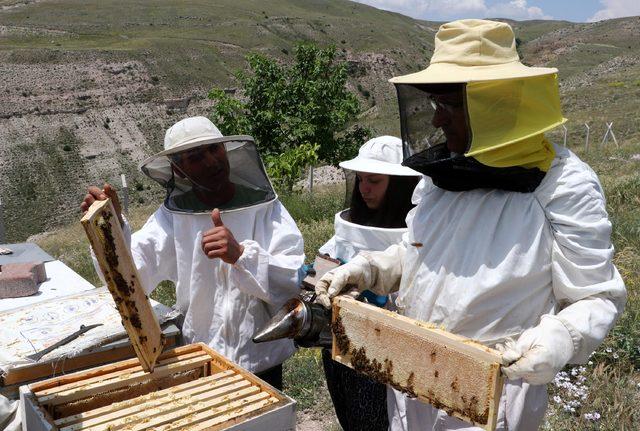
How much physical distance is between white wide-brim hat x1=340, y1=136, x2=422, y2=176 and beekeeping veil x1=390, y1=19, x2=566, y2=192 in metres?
0.85

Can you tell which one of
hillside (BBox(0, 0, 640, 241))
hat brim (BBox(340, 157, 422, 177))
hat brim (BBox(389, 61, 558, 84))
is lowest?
hillside (BBox(0, 0, 640, 241))

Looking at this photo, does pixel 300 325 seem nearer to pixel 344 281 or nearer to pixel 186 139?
pixel 344 281

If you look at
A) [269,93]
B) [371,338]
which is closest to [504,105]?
[371,338]

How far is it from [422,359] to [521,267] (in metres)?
0.44

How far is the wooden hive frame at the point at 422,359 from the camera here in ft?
5.41

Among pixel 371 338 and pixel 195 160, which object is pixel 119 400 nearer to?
pixel 371 338

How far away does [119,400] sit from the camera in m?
1.98

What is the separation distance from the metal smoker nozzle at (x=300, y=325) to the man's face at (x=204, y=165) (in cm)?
79

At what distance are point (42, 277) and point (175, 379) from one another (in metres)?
1.77

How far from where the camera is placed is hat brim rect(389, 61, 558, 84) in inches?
69.0

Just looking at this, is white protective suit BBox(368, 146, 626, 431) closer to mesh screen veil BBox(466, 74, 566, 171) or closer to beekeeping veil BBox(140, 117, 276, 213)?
mesh screen veil BBox(466, 74, 566, 171)

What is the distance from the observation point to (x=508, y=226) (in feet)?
6.08

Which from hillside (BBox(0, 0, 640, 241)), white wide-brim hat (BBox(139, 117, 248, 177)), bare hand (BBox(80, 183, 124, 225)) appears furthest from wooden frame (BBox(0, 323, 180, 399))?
hillside (BBox(0, 0, 640, 241))

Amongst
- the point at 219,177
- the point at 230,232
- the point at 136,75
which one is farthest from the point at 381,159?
the point at 136,75
